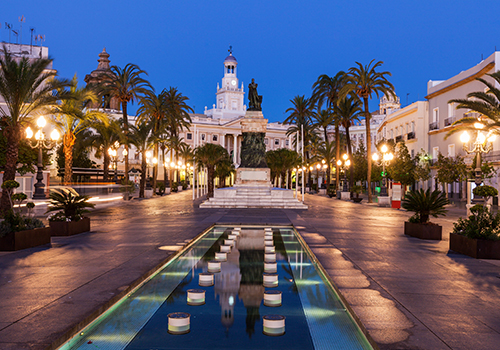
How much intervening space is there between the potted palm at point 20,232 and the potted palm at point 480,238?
1029 centimetres

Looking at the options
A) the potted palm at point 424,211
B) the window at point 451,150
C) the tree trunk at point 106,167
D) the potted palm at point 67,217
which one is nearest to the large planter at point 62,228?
the potted palm at point 67,217

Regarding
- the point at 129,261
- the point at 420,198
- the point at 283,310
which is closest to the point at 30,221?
the point at 129,261

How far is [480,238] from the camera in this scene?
980 centimetres

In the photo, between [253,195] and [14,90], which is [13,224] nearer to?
[14,90]

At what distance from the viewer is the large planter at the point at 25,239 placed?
9992 mm

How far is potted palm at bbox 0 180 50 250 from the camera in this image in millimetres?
9992

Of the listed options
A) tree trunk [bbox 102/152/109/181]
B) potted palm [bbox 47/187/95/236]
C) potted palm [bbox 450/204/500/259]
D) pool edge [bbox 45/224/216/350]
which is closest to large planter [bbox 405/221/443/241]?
potted palm [bbox 450/204/500/259]

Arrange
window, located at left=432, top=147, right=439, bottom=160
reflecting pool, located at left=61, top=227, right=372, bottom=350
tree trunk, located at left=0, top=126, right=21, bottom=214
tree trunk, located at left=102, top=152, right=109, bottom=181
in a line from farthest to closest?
window, located at left=432, top=147, right=439, bottom=160, tree trunk, located at left=102, top=152, right=109, bottom=181, tree trunk, located at left=0, top=126, right=21, bottom=214, reflecting pool, located at left=61, top=227, right=372, bottom=350

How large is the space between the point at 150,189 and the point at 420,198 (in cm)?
3429

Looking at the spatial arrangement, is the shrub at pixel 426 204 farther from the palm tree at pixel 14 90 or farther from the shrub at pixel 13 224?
the palm tree at pixel 14 90

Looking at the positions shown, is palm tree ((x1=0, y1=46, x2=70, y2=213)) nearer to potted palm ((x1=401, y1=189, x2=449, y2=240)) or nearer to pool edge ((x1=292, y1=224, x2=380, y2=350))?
pool edge ((x1=292, y1=224, x2=380, y2=350))

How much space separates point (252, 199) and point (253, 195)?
0.94 metres

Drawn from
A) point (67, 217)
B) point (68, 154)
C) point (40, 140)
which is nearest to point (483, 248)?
point (67, 217)

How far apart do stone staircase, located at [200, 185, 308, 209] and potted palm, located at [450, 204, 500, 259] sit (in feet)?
57.6
